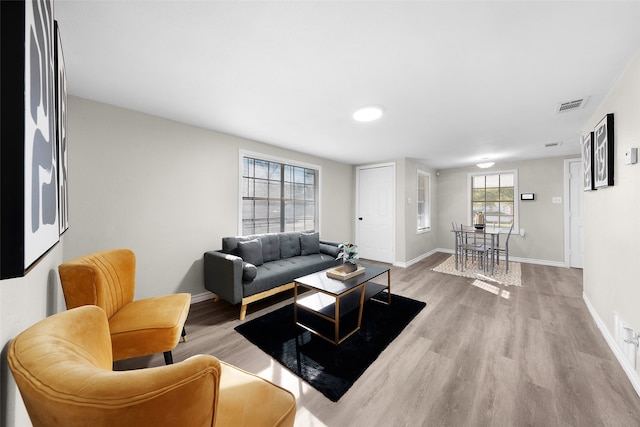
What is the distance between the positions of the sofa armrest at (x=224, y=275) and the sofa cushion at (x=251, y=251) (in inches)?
11.2

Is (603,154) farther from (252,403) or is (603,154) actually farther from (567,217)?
(567,217)

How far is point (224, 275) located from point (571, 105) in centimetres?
418

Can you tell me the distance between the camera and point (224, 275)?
2686 millimetres

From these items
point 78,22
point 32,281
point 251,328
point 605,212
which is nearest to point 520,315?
point 605,212

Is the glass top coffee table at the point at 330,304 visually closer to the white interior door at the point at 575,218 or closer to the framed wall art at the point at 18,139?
the framed wall art at the point at 18,139

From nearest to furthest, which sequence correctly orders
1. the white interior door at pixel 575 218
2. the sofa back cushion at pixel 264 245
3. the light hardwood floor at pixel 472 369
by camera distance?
1. the light hardwood floor at pixel 472 369
2. the sofa back cushion at pixel 264 245
3. the white interior door at pixel 575 218

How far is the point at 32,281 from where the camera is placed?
1.01 meters

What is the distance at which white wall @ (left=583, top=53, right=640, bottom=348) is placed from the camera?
5.48 feet

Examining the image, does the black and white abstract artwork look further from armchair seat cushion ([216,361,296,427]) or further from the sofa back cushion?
the sofa back cushion

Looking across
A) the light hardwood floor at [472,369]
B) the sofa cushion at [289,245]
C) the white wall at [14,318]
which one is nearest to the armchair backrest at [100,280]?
the white wall at [14,318]

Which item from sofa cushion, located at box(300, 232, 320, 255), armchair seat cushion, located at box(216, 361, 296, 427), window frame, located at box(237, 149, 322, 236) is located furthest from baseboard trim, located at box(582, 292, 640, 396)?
window frame, located at box(237, 149, 322, 236)

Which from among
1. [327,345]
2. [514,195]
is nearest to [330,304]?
[327,345]

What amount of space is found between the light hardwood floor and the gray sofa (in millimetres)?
273

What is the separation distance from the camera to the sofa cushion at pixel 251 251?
3051mm
